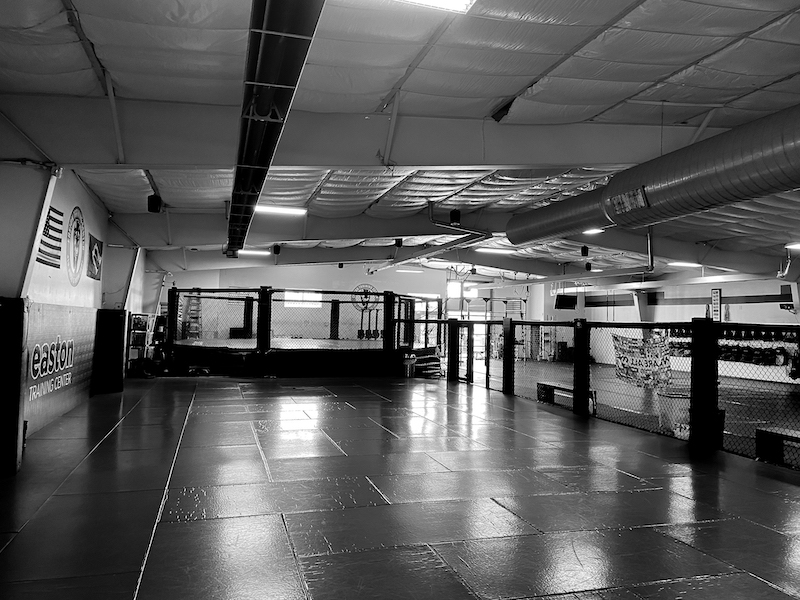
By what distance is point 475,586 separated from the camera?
283 centimetres

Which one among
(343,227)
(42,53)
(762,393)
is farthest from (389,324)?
(762,393)

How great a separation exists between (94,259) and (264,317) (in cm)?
375

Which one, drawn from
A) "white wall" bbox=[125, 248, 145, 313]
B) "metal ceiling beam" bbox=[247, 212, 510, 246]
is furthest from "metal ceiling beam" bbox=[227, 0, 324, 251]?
"white wall" bbox=[125, 248, 145, 313]

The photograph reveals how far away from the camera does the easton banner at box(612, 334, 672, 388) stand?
11.2 metres

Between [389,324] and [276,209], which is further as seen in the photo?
[389,324]

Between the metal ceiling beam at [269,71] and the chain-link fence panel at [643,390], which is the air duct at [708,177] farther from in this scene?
the metal ceiling beam at [269,71]

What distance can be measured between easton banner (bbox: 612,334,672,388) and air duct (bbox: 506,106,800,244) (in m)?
3.94

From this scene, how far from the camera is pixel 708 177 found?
614cm

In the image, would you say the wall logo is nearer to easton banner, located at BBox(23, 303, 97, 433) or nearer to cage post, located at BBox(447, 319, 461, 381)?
easton banner, located at BBox(23, 303, 97, 433)

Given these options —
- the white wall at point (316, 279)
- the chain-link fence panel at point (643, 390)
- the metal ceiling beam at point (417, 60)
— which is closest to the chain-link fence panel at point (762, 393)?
the chain-link fence panel at point (643, 390)

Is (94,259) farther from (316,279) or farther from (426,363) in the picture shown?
(316,279)

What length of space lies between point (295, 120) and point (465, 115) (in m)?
2.06

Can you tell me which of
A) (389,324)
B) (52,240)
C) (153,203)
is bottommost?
(389,324)

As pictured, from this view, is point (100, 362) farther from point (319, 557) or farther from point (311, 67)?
point (319, 557)
